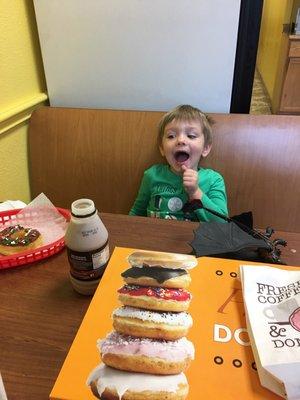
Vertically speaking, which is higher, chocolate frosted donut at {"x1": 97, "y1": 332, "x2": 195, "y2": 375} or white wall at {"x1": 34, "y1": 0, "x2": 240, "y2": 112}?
white wall at {"x1": 34, "y1": 0, "x2": 240, "y2": 112}

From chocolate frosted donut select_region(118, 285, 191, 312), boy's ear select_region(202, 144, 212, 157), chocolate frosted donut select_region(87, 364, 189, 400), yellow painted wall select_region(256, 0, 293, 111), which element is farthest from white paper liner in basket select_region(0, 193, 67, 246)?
yellow painted wall select_region(256, 0, 293, 111)

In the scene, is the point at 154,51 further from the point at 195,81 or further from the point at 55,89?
the point at 55,89

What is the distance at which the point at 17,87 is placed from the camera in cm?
130

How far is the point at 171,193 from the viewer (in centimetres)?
123

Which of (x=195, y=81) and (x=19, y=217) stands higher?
(x=195, y=81)

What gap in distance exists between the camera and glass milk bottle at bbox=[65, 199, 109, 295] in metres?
0.61

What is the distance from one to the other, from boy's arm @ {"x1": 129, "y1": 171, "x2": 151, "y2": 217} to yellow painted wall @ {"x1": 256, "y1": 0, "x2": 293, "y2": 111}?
3408 millimetres

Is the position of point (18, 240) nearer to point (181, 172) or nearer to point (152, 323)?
point (152, 323)

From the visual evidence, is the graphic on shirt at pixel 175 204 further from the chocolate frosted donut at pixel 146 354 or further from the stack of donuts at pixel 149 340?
the chocolate frosted donut at pixel 146 354

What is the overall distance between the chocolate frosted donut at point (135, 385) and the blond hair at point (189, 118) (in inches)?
35.1

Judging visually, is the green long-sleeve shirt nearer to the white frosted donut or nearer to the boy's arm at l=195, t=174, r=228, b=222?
the boy's arm at l=195, t=174, r=228, b=222

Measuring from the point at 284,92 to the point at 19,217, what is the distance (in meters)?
3.85

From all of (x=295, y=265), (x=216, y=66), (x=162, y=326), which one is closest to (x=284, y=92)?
(x=216, y=66)

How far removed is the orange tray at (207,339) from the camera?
17.3 inches
